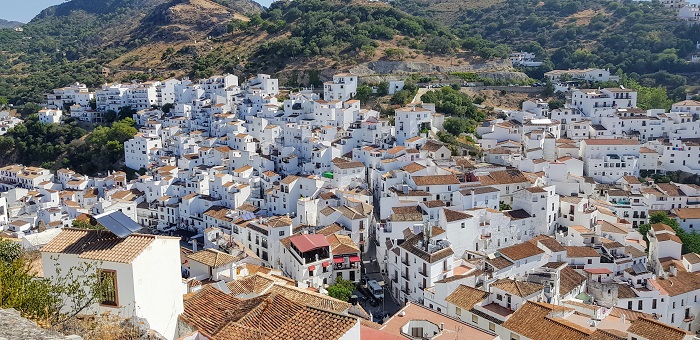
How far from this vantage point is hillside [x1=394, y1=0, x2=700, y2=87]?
5962 cm

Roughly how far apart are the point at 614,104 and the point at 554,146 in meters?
10.1

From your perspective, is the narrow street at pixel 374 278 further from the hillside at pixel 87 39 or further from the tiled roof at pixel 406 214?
the hillside at pixel 87 39

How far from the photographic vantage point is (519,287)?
61.3 feet

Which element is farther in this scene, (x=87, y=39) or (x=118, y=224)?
(x=87, y=39)

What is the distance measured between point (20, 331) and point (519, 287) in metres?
15.6

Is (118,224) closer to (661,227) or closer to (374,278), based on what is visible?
(374,278)

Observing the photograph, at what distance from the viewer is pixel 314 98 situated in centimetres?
4434

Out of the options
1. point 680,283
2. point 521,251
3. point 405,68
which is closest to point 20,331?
point 521,251

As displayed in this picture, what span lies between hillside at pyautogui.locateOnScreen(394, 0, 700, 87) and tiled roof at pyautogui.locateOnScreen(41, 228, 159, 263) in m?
53.7

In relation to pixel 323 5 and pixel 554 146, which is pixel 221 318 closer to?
pixel 554 146

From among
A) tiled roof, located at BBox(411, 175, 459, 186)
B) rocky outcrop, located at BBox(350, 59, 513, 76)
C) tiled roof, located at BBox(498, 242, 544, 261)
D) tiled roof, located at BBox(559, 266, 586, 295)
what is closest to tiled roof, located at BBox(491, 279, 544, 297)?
tiled roof, located at BBox(559, 266, 586, 295)

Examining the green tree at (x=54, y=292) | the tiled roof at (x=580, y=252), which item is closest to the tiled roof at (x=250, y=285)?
the green tree at (x=54, y=292)

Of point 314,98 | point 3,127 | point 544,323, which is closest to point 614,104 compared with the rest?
point 314,98

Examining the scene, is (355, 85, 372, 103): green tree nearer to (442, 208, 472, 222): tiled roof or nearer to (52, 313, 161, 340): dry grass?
(442, 208, 472, 222): tiled roof
